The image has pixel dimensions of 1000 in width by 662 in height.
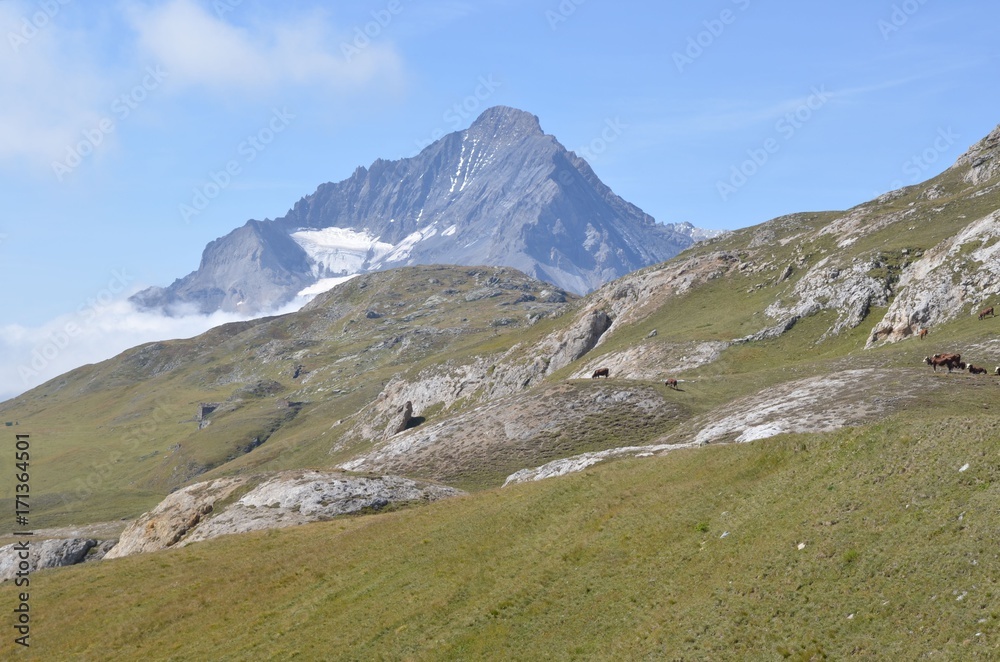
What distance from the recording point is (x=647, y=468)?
45750 mm

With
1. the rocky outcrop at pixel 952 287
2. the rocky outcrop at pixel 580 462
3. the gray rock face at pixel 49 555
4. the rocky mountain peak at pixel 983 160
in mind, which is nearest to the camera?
the rocky outcrop at pixel 580 462

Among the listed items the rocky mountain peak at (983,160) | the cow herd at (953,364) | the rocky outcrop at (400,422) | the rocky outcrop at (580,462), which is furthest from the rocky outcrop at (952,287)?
the rocky outcrop at (400,422)

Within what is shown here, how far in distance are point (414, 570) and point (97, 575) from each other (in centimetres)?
2880

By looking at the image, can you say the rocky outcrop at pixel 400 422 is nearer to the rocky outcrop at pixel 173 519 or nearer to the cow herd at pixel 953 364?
the rocky outcrop at pixel 173 519

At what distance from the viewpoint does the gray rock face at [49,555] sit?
76.6m

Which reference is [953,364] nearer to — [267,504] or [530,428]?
[530,428]

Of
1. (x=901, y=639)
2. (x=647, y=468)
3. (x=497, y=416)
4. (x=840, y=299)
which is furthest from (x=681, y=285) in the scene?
(x=901, y=639)

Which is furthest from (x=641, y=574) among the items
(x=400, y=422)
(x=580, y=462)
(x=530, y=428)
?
(x=400, y=422)

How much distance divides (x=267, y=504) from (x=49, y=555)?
29.7 meters

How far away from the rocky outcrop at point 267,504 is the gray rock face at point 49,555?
24.2 feet

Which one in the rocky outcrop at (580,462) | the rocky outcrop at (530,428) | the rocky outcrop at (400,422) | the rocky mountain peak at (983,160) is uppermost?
the rocky mountain peak at (983,160)

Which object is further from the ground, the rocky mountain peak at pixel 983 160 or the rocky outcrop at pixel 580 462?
the rocky mountain peak at pixel 983 160

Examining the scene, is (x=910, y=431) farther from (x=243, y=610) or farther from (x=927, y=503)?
(x=243, y=610)

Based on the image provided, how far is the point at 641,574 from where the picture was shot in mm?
32281
